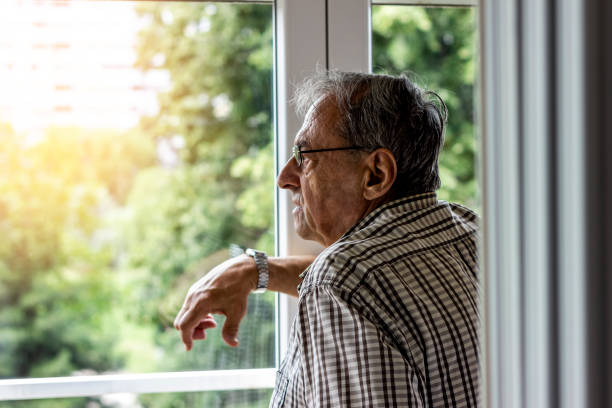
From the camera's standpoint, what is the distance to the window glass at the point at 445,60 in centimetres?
149

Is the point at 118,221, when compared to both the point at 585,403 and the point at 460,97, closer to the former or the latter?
the point at 460,97

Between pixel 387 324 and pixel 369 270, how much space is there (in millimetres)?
89

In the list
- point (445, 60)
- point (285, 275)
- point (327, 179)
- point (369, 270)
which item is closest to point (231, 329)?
point (285, 275)

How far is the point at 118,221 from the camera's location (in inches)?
69.1

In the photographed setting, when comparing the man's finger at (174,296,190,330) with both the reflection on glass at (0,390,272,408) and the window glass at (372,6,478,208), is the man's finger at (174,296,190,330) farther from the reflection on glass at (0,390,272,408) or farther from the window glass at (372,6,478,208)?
the window glass at (372,6,478,208)

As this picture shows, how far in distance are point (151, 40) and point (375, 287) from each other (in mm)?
1029

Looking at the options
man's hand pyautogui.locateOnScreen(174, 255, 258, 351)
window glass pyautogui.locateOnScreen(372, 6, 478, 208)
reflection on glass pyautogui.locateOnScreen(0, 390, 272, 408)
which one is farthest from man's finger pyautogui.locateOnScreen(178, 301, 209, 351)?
window glass pyautogui.locateOnScreen(372, 6, 478, 208)

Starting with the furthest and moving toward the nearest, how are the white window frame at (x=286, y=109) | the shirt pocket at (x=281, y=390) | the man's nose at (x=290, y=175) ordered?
the white window frame at (x=286, y=109) → the man's nose at (x=290, y=175) → the shirt pocket at (x=281, y=390)

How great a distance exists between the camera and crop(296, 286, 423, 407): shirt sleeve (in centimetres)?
90

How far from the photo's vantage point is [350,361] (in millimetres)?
913

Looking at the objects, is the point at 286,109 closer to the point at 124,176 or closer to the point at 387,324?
the point at 124,176

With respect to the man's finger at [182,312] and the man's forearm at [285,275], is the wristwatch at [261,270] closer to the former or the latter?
the man's forearm at [285,275]

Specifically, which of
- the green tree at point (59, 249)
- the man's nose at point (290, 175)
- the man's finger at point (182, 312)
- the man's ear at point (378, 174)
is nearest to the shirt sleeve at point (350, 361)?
the man's ear at point (378, 174)

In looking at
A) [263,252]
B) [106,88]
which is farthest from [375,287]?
[106,88]
